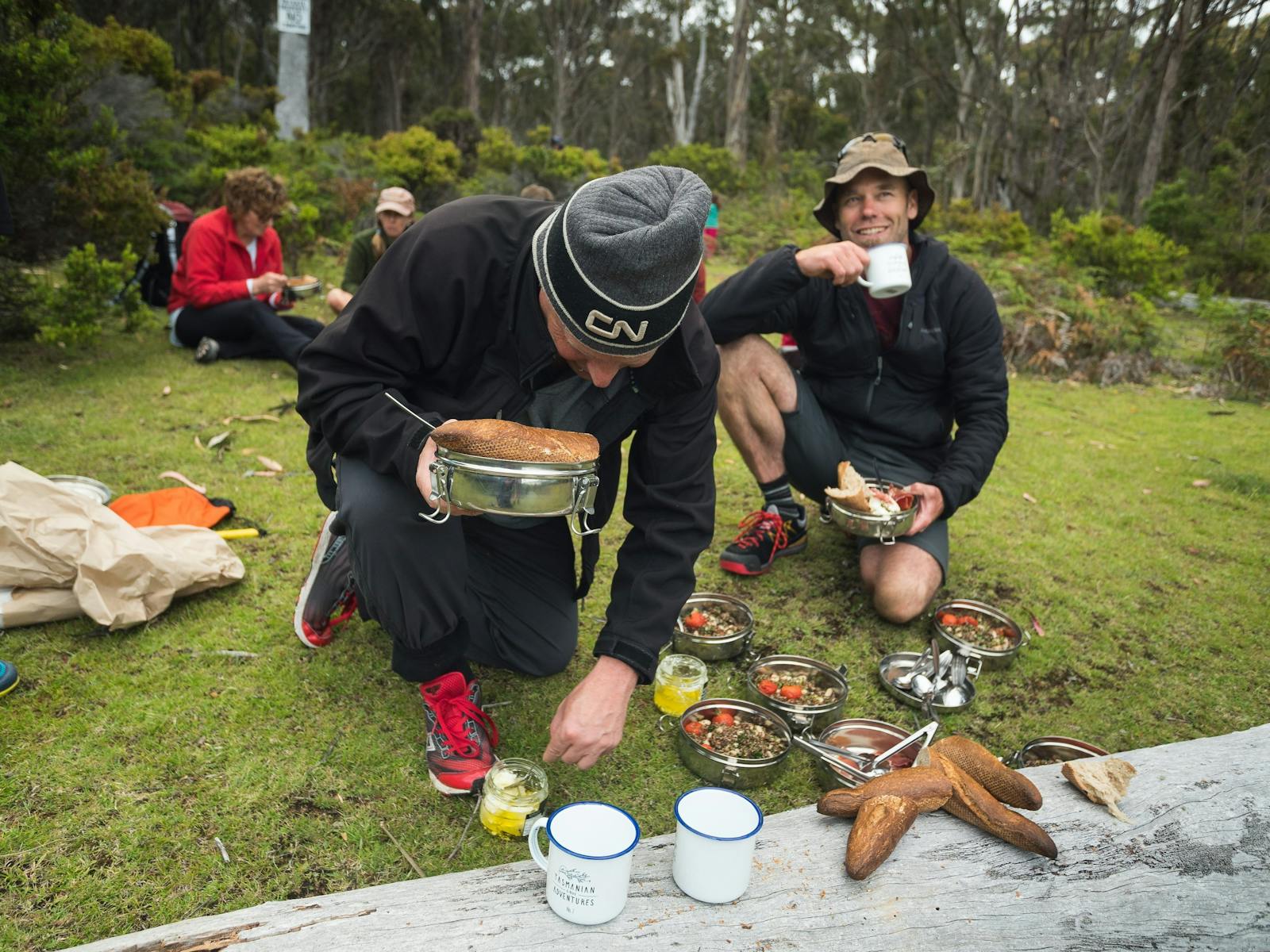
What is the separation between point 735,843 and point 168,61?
14328 millimetres

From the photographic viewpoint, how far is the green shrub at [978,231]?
13453 mm

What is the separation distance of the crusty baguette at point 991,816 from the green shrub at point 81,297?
20.1 feet

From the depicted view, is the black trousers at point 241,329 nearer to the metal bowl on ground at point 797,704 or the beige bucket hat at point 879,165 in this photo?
the beige bucket hat at point 879,165

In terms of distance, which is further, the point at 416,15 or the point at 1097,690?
the point at 416,15

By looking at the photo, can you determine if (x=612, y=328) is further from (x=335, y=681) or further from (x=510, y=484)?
(x=335, y=681)

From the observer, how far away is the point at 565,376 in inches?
94.0

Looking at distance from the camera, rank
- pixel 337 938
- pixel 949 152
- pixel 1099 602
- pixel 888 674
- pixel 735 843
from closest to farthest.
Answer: pixel 337 938, pixel 735 843, pixel 888 674, pixel 1099 602, pixel 949 152

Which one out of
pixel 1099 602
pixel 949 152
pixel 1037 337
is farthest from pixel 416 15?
pixel 1099 602

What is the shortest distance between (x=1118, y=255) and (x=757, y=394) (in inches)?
385

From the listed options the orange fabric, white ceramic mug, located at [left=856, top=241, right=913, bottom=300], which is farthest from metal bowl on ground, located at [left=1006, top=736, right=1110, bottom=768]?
the orange fabric

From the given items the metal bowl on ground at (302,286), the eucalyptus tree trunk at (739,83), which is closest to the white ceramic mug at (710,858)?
the metal bowl on ground at (302,286)

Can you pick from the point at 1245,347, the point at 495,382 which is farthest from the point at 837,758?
the point at 1245,347

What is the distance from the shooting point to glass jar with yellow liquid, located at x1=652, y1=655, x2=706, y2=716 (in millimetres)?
2896

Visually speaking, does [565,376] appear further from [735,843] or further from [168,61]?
[168,61]
